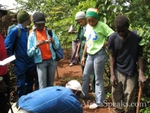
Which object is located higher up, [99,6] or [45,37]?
[99,6]

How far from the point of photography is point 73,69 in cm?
796

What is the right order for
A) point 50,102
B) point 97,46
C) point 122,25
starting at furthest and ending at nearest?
1. point 97,46
2. point 122,25
3. point 50,102

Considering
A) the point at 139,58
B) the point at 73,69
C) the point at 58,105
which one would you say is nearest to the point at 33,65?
the point at 139,58

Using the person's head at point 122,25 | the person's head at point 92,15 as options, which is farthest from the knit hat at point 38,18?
the person's head at point 122,25

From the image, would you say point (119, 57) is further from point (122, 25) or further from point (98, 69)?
point (98, 69)

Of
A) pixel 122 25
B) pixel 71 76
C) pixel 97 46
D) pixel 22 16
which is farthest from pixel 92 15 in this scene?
pixel 71 76

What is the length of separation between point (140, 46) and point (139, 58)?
0.17m

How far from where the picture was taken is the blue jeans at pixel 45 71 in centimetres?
378

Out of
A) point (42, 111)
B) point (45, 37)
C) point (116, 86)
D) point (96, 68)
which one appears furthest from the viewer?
point (96, 68)

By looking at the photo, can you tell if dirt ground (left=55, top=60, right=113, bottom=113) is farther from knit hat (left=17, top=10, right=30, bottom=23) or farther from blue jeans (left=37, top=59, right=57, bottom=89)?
knit hat (left=17, top=10, right=30, bottom=23)

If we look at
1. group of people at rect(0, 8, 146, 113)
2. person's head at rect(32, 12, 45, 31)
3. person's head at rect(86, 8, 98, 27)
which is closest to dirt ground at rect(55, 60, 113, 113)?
group of people at rect(0, 8, 146, 113)

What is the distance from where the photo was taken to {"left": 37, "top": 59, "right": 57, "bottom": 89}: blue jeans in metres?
3.78

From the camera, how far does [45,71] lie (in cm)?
382

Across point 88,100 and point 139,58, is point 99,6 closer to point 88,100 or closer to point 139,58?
point 139,58
